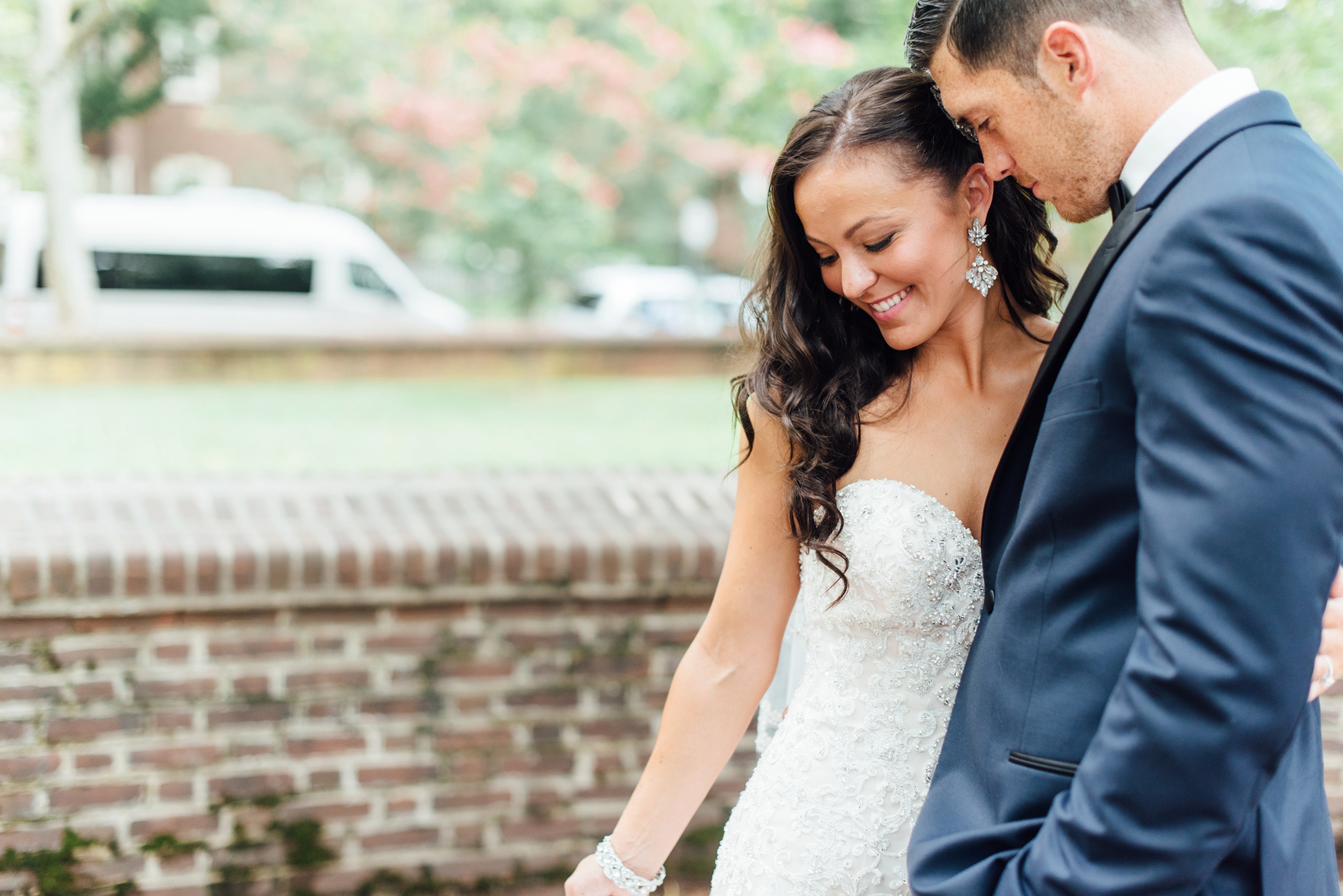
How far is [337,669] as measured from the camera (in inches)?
129

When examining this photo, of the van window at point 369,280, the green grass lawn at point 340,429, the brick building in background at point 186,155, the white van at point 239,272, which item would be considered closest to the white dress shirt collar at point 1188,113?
the green grass lawn at point 340,429

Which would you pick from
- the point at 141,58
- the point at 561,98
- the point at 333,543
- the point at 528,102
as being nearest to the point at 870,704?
the point at 333,543

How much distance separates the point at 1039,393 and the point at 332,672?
246 centimetres

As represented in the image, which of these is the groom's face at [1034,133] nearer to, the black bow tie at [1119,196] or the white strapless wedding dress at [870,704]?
the black bow tie at [1119,196]

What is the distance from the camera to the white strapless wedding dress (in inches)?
77.2

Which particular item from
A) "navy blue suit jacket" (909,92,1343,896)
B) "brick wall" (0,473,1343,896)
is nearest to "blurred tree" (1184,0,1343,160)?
"brick wall" (0,473,1343,896)

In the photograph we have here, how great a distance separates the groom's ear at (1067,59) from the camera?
4.50ft

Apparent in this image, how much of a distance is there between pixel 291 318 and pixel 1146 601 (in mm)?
17775

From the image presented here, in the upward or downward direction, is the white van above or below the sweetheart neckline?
below

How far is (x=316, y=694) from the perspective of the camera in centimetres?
329

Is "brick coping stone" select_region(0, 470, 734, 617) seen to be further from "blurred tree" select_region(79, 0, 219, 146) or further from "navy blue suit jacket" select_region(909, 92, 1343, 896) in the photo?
"blurred tree" select_region(79, 0, 219, 146)

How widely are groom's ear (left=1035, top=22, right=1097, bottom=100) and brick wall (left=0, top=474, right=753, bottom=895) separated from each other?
220 centimetres

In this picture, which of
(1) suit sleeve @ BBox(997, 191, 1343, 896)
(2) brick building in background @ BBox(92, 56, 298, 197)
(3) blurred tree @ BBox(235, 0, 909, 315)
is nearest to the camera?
(1) suit sleeve @ BBox(997, 191, 1343, 896)

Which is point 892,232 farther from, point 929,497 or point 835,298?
point 929,497
